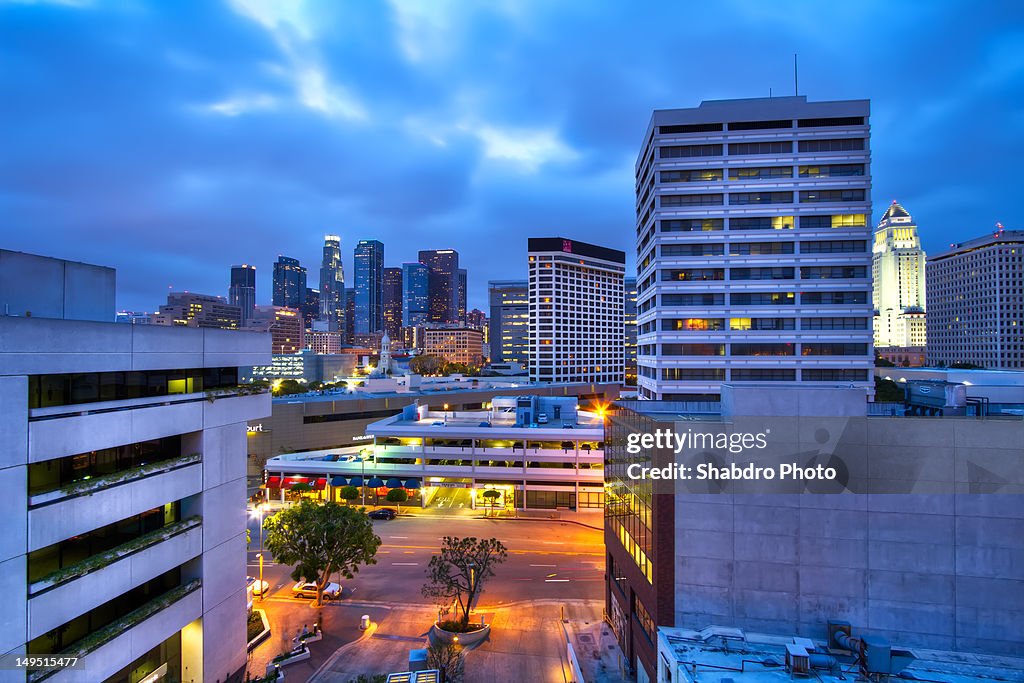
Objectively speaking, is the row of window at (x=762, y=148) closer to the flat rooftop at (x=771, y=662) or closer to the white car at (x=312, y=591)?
the flat rooftop at (x=771, y=662)

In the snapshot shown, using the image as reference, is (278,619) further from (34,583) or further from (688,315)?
(688,315)

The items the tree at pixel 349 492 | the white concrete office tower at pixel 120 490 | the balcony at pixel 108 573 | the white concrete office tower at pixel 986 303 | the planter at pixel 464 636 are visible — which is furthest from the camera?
the white concrete office tower at pixel 986 303

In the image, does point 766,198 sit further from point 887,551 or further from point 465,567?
point 465,567

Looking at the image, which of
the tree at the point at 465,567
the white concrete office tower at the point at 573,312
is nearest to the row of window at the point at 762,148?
the tree at the point at 465,567

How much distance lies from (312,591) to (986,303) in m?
242

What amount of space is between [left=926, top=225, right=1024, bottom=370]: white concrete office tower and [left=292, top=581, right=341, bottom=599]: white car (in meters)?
233

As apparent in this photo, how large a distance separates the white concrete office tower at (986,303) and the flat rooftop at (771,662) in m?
217

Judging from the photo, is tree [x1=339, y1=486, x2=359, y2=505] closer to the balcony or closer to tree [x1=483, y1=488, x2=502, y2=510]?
tree [x1=483, y1=488, x2=502, y2=510]

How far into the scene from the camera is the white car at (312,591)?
36438 mm

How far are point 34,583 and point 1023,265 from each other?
256291mm

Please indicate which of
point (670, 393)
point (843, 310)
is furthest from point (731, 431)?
point (843, 310)

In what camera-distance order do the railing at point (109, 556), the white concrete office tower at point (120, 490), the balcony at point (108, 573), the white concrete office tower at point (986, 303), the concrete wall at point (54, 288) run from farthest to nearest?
the white concrete office tower at point (986, 303), the concrete wall at point (54, 288), the railing at point (109, 556), the balcony at point (108, 573), the white concrete office tower at point (120, 490)

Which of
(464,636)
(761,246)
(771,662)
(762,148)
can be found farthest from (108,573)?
(762,148)

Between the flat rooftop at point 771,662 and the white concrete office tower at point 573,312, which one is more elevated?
the white concrete office tower at point 573,312
